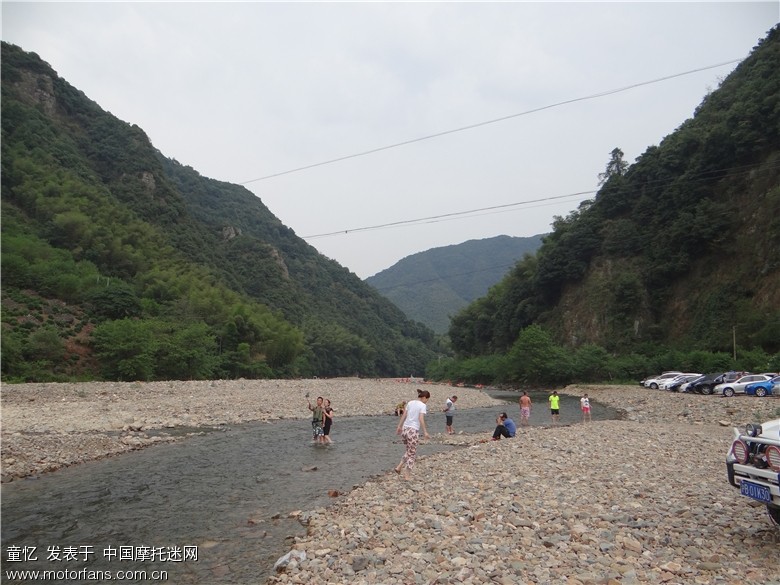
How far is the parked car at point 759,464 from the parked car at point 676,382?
36.8 m

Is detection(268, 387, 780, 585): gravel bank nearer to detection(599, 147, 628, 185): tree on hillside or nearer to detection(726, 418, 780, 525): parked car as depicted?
detection(726, 418, 780, 525): parked car

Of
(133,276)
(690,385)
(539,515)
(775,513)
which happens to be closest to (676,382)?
(690,385)

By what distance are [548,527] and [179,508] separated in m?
7.50

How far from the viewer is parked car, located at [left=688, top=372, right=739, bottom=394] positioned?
114 feet

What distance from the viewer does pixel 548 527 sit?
7336mm

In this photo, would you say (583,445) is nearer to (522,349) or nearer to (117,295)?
(522,349)

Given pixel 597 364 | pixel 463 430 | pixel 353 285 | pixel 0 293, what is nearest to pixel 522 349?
pixel 597 364

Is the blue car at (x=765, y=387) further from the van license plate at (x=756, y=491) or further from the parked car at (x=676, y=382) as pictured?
the van license plate at (x=756, y=491)

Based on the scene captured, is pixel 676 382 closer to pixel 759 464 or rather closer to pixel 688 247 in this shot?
pixel 688 247

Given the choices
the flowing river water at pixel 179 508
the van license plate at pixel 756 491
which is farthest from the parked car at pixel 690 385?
the van license plate at pixel 756 491

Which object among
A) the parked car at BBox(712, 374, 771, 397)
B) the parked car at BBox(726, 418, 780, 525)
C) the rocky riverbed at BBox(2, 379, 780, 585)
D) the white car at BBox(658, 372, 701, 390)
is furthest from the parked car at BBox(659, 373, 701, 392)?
the parked car at BBox(726, 418, 780, 525)

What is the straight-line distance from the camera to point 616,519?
7.49 meters

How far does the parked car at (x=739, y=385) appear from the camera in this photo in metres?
30.6

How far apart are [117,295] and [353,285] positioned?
365 ft
